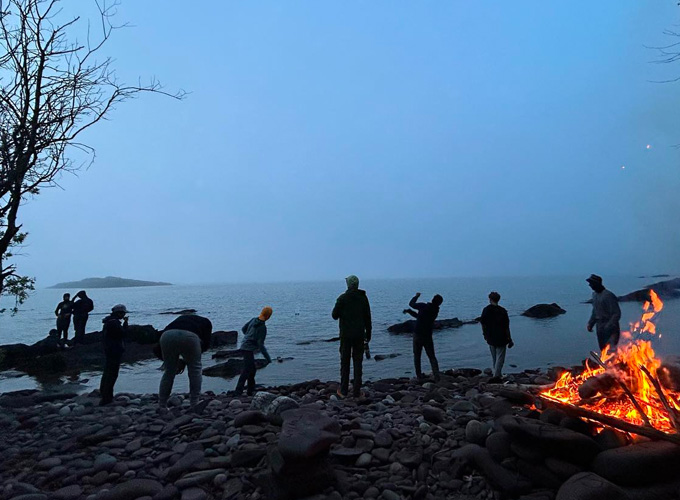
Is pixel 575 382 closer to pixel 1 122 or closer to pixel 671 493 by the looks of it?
pixel 671 493

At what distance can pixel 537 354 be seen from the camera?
840 inches

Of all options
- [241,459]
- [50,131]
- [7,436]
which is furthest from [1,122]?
[241,459]

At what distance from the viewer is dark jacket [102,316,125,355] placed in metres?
9.04

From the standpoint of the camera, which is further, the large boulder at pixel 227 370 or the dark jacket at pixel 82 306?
the dark jacket at pixel 82 306

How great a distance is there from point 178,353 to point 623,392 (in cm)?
743

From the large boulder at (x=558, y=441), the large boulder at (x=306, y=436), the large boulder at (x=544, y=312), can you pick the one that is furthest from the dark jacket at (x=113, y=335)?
the large boulder at (x=544, y=312)

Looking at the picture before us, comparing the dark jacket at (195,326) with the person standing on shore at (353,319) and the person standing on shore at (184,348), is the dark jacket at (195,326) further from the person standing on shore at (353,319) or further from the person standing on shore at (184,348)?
the person standing on shore at (353,319)

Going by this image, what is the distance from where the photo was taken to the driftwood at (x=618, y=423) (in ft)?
14.2

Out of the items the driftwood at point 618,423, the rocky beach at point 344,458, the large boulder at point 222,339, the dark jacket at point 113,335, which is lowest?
the large boulder at point 222,339

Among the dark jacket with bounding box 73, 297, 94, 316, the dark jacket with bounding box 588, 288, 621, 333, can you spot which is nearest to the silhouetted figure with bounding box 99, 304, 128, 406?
the dark jacket with bounding box 588, 288, 621, 333

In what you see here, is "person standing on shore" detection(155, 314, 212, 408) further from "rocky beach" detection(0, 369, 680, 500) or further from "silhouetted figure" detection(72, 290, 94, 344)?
"silhouetted figure" detection(72, 290, 94, 344)

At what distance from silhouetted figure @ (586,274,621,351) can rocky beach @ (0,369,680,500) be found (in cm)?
488

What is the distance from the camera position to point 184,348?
7871 mm

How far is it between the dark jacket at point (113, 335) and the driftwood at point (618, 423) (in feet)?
28.7
